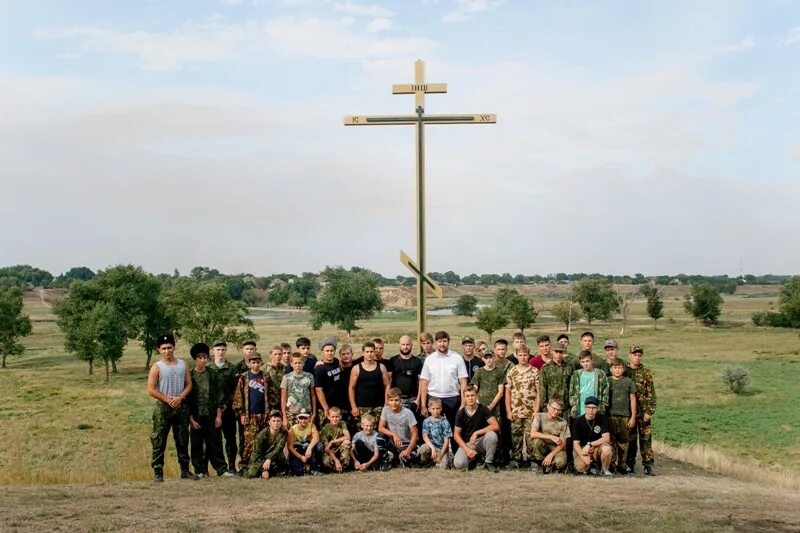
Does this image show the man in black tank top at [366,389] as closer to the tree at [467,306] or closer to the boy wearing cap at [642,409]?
the boy wearing cap at [642,409]

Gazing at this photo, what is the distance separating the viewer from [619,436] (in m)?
10.3

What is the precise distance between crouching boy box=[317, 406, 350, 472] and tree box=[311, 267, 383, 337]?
50965mm

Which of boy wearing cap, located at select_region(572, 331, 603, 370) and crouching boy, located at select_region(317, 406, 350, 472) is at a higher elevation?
boy wearing cap, located at select_region(572, 331, 603, 370)

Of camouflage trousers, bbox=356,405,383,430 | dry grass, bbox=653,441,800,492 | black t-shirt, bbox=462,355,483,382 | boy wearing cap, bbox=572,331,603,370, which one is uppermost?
boy wearing cap, bbox=572,331,603,370

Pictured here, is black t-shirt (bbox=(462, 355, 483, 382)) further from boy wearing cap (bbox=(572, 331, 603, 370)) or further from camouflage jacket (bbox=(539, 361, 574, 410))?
boy wearing cap (bbox=(572, 331, 603, 370))

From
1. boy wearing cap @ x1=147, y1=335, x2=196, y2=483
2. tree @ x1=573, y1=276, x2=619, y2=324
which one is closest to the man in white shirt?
boy wearing cap @ x1=147, y1=335, x2=196, y2=483

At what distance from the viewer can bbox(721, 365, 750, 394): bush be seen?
108 ft

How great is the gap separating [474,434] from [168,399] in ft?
13.7

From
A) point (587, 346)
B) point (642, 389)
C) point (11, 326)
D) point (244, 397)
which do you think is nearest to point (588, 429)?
point (587, 346)

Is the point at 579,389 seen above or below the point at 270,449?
above

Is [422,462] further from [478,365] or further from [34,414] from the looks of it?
[34,414]

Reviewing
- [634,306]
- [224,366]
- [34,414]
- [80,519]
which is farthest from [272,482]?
[634,306]

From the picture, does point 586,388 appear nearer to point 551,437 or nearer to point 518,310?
point 551,437

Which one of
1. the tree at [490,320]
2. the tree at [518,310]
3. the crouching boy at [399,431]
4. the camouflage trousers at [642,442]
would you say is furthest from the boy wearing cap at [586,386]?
the tree at [518,310]
